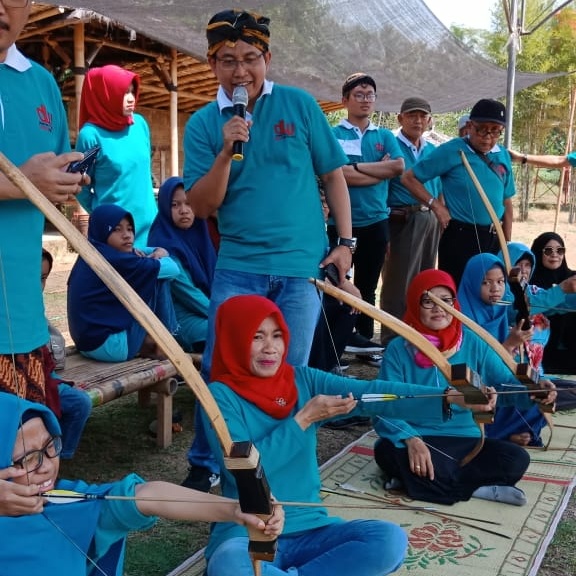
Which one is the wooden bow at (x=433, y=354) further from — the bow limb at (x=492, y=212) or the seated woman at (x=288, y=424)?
the bow limb at (x=492, y=212)

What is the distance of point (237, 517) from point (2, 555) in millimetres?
→ 506

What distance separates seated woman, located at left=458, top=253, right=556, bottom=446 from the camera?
3.76m

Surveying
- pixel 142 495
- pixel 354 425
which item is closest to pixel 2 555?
pixel 142 495

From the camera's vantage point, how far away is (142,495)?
1567 millimetres

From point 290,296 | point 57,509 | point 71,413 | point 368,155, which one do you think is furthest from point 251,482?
point 368,155

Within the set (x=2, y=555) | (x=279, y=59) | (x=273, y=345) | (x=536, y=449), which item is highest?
(x=279, y=59)

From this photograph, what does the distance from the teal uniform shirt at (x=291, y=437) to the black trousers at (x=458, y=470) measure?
2.95 feet

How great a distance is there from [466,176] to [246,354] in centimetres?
274

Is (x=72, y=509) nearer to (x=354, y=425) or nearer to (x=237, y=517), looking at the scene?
(x=237, y=517)

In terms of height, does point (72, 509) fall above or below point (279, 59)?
below

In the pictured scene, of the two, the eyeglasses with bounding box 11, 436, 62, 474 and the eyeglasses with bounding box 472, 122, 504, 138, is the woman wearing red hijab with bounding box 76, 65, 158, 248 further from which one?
the eyeglasses with bounding box 11, 436, 62, 474

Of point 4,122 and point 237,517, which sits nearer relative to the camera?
point 237,517

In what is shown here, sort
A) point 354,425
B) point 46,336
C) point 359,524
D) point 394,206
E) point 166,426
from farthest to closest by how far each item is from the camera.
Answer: point 394,206, point 354,425, point 166,426, point 359,524, point 46,336

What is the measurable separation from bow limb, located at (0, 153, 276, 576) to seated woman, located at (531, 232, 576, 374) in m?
3.81
